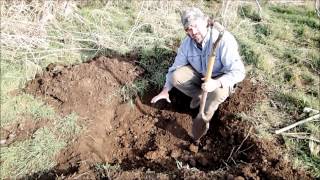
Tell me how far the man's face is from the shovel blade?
2.48ft

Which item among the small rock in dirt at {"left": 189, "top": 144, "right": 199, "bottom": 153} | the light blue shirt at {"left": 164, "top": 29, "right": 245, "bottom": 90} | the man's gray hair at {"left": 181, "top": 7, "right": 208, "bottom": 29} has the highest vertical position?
the man's gray hair at {"left": 181, "top": 7, "right": 208, "bottom": 29}

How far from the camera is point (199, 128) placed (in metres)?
3.66

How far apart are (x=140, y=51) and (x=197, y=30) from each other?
61.3 inches

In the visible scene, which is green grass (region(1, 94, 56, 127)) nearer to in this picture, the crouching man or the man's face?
the crouching man

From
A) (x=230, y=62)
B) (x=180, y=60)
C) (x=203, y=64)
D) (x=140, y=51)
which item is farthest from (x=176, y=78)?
(x=140, y=51)

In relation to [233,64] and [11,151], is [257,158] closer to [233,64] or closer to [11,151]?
[233,64]

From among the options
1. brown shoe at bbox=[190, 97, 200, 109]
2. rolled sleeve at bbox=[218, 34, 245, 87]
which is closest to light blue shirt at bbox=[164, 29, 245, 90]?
rolled sleeve at bbox=[218, 34, 245, 87]

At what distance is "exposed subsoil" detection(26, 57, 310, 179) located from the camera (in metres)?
3.15

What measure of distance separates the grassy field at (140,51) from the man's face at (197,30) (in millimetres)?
931

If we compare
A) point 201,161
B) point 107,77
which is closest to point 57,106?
point 107,77

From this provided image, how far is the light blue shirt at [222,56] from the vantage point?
3258 mm

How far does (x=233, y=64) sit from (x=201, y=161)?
2.94ft

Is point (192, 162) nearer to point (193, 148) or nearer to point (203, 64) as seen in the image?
point (193, 148)

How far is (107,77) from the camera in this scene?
13.5ft
